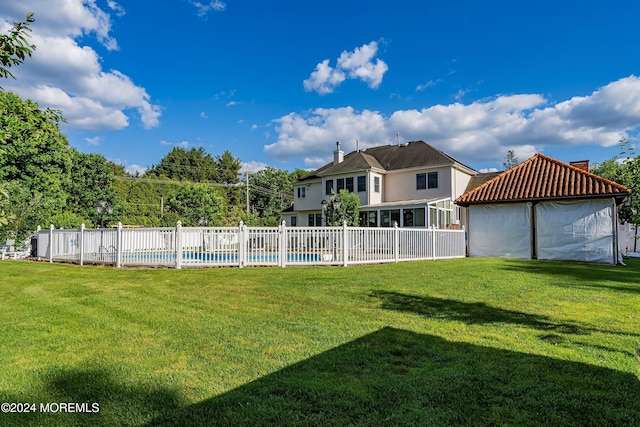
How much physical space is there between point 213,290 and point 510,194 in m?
14.1

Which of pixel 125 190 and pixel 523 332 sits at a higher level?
pixel 125 190

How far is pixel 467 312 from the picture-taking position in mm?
5727

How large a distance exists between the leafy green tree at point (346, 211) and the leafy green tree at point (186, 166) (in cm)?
3534

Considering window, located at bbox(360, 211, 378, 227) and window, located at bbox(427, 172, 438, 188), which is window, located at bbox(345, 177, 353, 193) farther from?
window, located at bbox(427, 172, 438, 188)

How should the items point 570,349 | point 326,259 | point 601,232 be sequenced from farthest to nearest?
point 601,232, point 326,259, point 570,349

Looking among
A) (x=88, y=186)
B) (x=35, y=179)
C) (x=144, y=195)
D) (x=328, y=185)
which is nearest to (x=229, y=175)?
(x=144, y=195)

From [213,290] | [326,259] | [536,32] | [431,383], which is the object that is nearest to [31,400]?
[431,383]

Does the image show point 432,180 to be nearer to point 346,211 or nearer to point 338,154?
point 346,211

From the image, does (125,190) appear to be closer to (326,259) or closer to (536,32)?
(326,259)

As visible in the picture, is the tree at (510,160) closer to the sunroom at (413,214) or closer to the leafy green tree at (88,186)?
the sunroom at (413,214)

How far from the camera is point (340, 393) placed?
116 inches

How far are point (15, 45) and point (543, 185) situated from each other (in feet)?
59.3

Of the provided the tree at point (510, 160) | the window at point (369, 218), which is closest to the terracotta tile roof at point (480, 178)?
the window at point (369, 218)

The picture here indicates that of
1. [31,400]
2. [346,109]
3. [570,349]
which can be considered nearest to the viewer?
[31,400]
